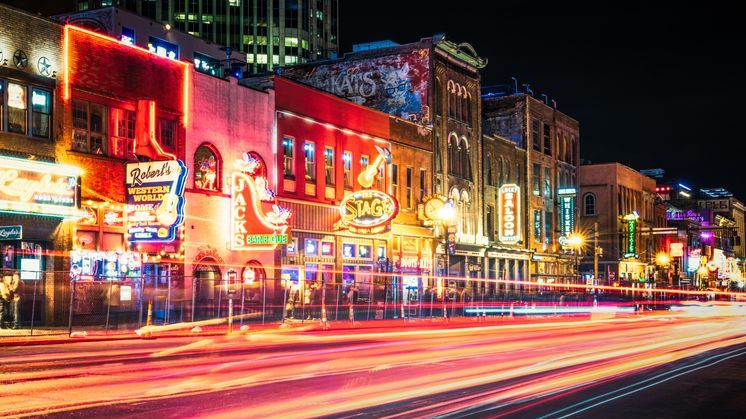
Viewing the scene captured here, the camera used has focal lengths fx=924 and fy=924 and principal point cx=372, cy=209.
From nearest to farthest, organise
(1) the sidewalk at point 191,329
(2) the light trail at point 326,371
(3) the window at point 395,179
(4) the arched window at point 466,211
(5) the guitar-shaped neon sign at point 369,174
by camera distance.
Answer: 1. (2) the light trail at point 326,371
2. (1) the sidewalk at point 191,329
3. (5) the guitar-shaped neon sign at point 369,174
4. (3) the window at point 395,179
5. (4) the arched window at point 466,211

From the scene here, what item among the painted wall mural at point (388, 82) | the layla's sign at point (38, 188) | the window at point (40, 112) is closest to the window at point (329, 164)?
the painted wall mural at point (388, 82)

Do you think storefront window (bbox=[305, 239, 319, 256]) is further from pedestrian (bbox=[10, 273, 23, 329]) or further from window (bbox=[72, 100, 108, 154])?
pedestrian (bbox=[10, 273, 23, 329])

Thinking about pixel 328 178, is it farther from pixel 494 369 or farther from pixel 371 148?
pixel 494 369

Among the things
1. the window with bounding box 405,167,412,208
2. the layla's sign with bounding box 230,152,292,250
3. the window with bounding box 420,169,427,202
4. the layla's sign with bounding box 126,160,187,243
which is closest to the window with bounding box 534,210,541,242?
the window with bounding box 420,169,427,202

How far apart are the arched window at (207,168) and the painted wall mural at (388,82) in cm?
1728

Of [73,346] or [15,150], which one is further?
[15,150]

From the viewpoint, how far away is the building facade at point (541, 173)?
209 ft

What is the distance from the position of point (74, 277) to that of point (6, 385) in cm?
1336

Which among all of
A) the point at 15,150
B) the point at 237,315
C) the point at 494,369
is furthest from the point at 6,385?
the point at 237,315

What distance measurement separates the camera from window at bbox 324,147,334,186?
138ft

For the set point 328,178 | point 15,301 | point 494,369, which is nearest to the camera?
point 494,369

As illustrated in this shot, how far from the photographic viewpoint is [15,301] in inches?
989

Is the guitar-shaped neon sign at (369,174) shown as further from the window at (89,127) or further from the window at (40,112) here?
the window at (40,112)

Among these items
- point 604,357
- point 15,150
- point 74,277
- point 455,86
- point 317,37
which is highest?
point 317,37
